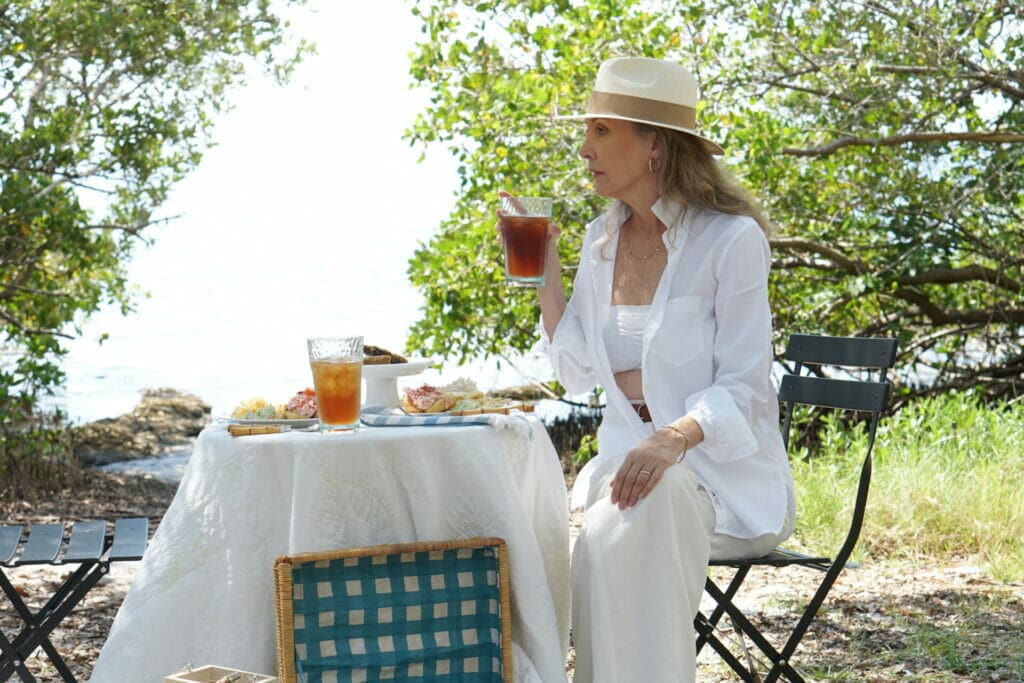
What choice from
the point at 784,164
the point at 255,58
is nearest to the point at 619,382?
the point at 784,164

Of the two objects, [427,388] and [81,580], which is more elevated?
[427,388]

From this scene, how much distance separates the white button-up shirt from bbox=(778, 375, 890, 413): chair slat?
0.80 feet

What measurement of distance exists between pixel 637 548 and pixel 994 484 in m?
3.07

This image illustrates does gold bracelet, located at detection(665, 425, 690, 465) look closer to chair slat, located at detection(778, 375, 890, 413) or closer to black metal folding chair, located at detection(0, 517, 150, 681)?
chair slat, located at detection(778, 375, 890, 413)

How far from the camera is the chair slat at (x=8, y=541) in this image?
2.92 meters

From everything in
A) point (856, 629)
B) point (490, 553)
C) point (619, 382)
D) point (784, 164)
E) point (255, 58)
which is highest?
point (255, 58)

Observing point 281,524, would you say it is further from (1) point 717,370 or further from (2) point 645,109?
(2) point 645,109

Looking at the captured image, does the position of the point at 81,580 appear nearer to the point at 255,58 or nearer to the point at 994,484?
the point at 994,484

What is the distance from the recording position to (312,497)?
255 cm

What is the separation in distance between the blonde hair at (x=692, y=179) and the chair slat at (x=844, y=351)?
38 centimetres

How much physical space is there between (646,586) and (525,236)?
87cm

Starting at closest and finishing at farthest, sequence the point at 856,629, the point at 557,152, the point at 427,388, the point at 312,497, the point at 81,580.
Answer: the point at 312,497
the point at 427,388
the point at 81,580
the point at 856,629
the point at 557,152

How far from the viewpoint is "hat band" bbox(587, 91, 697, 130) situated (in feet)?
9.80

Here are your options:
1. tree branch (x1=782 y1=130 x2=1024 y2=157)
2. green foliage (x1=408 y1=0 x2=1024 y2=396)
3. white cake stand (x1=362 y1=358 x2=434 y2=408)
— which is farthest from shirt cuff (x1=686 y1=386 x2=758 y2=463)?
tree branch (x1=782 y1=130 x2=1024 y2=157)
